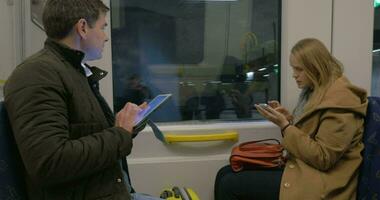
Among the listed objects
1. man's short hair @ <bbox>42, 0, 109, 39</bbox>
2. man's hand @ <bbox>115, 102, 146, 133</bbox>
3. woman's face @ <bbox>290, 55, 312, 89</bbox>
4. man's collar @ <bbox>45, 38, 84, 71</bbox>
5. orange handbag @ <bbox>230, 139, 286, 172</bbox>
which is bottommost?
orange handbag @ <bbox>230, 139, 286, 172</bbox>

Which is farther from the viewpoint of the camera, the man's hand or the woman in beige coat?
the woman in beige coat

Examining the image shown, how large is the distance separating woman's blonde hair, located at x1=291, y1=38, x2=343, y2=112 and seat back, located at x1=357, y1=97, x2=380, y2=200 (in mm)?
187

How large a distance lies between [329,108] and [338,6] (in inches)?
29.2

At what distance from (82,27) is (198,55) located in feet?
3.20

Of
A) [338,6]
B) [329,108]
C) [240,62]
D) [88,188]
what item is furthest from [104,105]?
[338,6]

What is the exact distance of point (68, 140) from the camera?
1.03 metres

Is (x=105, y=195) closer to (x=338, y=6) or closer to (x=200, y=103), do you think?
(x=200, y=103)

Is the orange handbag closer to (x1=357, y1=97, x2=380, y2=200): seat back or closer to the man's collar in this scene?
(x1=357, y1=97, x2=380, y2=200): seat back

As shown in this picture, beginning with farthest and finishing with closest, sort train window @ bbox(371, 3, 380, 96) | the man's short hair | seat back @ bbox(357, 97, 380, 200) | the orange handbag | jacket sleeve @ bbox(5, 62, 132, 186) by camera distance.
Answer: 1. train window @ bbox(371, 3, 380, 96)
2. the orange handbag
3. seat back @ bbox(357, 97, 380, 200)
4. the man's short hair
5. jacket sleeve @ bbox(5, 62, 132, 186)

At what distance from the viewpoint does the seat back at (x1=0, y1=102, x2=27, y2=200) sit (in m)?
1.06

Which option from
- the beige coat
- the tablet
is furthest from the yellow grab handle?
the tablet

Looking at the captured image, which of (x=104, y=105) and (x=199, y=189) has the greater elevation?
(x=104, y=105)

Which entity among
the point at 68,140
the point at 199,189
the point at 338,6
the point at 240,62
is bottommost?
the point at 199,189

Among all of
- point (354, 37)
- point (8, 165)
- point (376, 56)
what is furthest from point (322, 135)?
point (8, 165)
